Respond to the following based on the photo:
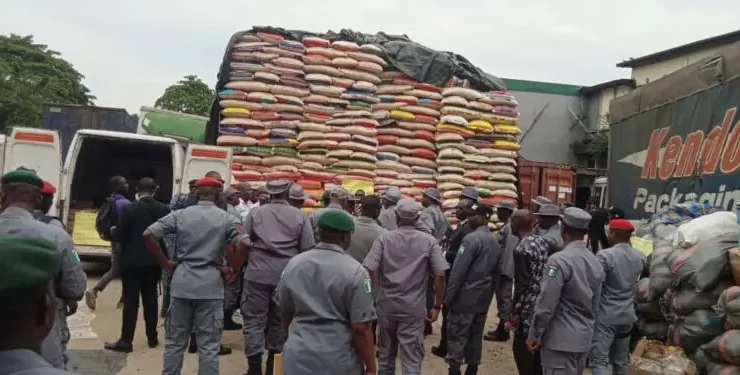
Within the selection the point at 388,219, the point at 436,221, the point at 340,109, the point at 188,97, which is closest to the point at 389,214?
the point at 388,219

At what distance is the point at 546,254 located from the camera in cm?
499

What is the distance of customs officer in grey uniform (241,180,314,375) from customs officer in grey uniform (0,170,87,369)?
1.76 metres

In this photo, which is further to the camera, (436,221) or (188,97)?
(188,97)

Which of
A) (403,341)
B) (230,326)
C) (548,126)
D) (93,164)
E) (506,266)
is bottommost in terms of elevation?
(230,326)

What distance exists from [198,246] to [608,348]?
3.04m

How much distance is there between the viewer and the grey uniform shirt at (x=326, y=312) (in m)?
3.12

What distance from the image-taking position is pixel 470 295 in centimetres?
533

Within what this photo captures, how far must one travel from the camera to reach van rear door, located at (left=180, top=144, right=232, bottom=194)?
8680 mm

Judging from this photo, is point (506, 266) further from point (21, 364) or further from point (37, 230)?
point (21, 364)

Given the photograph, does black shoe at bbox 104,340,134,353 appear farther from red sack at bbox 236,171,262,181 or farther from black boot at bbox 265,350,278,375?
red sack at bbox 236,171,262,181

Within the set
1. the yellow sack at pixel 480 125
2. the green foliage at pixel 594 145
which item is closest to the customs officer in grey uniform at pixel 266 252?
the yellow sack at pixel 480 125

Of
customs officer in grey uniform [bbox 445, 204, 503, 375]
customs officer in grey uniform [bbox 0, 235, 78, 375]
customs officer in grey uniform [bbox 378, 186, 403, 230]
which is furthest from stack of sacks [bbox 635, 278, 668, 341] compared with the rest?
customs officer in grey uniform [bbox 0, 235, 78, 375]

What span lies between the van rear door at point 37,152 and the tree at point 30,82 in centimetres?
1615

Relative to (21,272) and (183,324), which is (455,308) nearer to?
(183,324)
